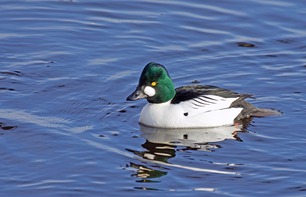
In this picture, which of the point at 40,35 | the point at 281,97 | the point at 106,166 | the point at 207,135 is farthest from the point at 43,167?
the point at 40,35

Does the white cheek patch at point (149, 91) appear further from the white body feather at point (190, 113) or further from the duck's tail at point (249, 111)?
the duck's tail at point (249, 111)

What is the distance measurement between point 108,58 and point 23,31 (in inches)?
90.2

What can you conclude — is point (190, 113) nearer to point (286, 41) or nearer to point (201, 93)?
point (201, 93)

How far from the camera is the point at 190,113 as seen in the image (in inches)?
632

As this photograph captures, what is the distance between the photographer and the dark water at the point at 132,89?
45.0 ft

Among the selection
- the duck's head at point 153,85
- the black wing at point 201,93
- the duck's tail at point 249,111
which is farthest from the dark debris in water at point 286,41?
the duck's head at point 153,85

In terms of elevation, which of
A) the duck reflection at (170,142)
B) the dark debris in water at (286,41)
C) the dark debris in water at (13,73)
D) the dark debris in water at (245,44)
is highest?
the dark debris in water at (286,41)

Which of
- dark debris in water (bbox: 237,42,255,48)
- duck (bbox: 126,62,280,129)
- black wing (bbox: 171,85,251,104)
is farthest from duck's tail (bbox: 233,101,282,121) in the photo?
Answer: dark debris in water (bbox: 237,42,255,48)

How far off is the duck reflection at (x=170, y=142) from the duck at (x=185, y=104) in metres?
0.14

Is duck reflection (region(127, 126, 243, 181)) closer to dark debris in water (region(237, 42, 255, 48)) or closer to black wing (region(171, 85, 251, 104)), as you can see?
black wing (region(171, 85, 251, 104))

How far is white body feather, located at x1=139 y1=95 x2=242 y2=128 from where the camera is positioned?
52.5 feet

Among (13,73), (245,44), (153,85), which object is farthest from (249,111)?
(13,73)

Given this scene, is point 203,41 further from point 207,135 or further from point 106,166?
point 106,166

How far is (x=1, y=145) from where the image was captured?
1473cm
